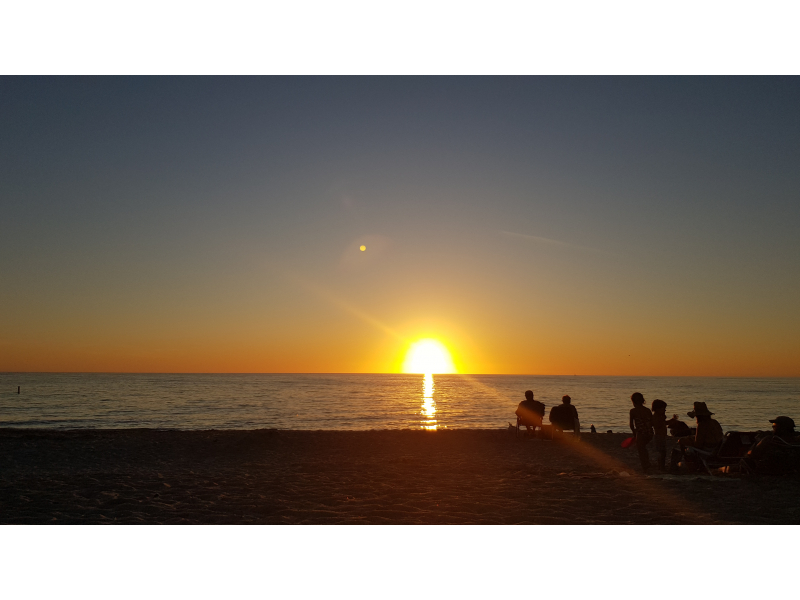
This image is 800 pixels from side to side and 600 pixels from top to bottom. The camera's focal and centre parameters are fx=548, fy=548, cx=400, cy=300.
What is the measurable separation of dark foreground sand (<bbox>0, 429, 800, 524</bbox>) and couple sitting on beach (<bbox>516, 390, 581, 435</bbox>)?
1.39m

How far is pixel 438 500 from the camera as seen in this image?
7504 millimetres

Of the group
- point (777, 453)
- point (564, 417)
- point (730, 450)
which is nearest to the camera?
point (777, 453)

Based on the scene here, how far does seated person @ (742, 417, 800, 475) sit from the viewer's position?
8750 millimetres

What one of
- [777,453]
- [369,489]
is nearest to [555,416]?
[777,453]

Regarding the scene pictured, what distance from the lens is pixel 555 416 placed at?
15562mm

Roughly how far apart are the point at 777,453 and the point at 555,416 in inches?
276

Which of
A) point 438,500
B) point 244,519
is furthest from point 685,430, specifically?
point 244,519

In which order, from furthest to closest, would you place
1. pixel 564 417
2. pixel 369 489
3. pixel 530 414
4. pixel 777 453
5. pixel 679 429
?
1. pixel 530 414
2. pixel 564 417
3. pixel 679 429
4. pixel 777 453
5. pixel 369 489

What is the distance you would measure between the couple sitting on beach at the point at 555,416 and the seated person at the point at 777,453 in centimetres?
555

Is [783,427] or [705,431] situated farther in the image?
[705,431]

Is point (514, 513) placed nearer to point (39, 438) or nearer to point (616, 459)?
point (616, 459)

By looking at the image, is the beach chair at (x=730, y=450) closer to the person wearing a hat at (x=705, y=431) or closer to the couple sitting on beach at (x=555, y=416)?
the person wearing a hat at (x=705, y=431)

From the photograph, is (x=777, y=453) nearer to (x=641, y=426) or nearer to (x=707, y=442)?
(x=707, y=442)
